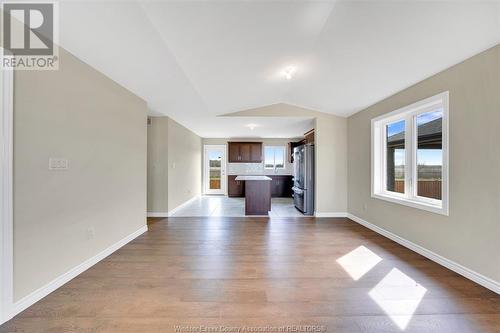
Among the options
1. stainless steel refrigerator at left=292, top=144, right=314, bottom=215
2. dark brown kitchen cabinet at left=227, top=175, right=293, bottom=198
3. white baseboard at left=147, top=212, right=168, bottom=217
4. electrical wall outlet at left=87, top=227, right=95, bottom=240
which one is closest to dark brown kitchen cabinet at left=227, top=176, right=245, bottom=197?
dark brown kitchen cabinet at left=227, top=175, right=293, bottom=198

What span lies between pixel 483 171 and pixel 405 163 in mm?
1169

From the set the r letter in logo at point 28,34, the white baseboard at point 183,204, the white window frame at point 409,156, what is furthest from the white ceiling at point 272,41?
the white baseboard at point 183,204

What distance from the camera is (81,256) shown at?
2.29 m

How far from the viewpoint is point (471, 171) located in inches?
84.0

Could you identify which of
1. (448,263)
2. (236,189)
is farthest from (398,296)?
(236,189)

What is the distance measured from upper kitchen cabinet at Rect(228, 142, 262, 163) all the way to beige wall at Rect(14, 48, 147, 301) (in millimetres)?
5031

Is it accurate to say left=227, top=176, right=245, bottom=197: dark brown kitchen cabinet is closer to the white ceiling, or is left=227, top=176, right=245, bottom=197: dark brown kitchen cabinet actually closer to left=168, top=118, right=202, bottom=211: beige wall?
left=168, top=118, right=202, bottom=211: beige wall

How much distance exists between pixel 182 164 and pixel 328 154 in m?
3.95

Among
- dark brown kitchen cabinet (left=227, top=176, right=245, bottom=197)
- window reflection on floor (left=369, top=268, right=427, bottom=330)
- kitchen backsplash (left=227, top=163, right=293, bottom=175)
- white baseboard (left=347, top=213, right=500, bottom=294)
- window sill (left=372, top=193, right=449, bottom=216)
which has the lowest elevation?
window reflection on floor (left=369, top=268, right=427, bottom=330)

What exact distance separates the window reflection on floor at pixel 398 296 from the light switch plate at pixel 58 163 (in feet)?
10.5

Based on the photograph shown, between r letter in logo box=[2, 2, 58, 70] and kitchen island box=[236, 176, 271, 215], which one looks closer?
r letter in logo box=[2, 2, 58, 70]

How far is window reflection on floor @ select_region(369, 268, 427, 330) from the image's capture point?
1637 millimetres

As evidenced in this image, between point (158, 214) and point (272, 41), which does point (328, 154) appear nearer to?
point (272, 41)

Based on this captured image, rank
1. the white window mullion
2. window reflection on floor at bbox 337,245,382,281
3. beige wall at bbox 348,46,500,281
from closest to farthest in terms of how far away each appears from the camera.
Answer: beige wall at bbox 348,46,500,281, window reflection on floor at bbox 337,245,382,281, the white window mullion
